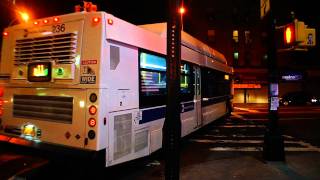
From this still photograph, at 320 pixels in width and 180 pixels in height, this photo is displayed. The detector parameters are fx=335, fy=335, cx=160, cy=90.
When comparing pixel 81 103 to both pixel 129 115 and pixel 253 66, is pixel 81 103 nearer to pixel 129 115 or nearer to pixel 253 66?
pixel 129 115

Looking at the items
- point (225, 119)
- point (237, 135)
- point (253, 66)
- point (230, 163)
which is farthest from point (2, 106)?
point (253, 66)

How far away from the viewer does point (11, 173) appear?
19.9ft

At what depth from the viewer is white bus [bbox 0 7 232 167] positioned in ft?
20.5

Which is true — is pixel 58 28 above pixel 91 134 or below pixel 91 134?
above

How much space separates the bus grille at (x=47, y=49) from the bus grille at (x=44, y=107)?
0.79 meters

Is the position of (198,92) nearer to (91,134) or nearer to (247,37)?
(91,134)

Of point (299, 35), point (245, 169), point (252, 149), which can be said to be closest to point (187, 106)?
point (252, 149)

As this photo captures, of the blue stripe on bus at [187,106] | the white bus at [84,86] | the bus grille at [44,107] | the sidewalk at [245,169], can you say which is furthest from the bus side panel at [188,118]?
the bus grille at [44,107]

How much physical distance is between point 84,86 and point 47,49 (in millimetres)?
1384

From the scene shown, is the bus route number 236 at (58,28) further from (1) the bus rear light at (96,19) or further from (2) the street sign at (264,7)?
(2) the street sign at (264,7)

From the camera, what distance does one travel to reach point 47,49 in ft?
22.8

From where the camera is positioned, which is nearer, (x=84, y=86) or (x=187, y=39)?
(x=84, y=86)

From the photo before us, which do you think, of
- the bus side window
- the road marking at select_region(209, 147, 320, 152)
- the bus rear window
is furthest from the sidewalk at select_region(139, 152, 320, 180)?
the bus rear window

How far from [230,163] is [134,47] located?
4.05 metres
